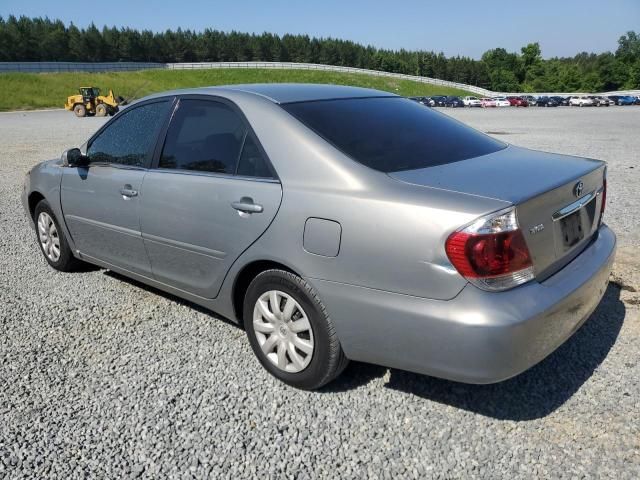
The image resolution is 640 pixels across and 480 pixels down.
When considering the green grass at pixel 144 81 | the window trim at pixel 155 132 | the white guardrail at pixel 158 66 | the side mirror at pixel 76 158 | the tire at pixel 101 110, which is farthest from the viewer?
the white guardrail at pixel 158 66

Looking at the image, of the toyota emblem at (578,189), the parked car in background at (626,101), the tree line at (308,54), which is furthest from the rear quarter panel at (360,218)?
the tree line at (308,54)

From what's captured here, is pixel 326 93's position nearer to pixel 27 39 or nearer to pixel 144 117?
pixel 144 117

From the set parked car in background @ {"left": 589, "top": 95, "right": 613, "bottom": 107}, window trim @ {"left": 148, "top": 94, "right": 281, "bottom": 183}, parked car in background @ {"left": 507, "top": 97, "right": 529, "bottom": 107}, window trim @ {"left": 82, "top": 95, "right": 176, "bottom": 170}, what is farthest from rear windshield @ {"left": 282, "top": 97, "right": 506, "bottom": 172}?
parked car in background @ {"left": 589, "top": 95, "right": 613, "bottom": 107}

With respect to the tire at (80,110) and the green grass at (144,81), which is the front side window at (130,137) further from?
the tire at (80,110)

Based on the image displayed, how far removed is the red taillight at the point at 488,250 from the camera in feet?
7.48

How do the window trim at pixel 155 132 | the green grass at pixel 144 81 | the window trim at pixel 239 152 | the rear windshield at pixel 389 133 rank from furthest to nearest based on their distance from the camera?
the green grass at pixel 144 81
the window trim at pixel 155 132
the window trim at pixel 239 152
the rear windshield at pixel 389 133

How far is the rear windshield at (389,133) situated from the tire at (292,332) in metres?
0.76

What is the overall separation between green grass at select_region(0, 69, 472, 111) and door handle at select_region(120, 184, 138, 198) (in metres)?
30.1

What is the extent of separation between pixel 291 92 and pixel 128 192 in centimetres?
133

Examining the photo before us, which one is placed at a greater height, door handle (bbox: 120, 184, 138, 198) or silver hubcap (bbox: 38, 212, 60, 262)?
door handle (bbox: 120, 184, 138, 198)

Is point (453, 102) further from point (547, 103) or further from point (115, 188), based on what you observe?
point (115, 188)

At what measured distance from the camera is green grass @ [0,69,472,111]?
5130 cm

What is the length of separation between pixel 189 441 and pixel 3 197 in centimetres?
795

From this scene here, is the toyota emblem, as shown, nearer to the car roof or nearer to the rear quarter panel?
the rear quarter panel
